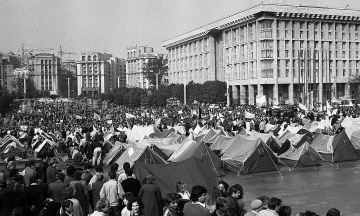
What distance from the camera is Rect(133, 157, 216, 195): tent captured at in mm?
14305

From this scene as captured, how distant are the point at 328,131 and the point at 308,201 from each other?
13.9 metres

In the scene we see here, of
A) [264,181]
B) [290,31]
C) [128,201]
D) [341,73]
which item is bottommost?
[264,181]

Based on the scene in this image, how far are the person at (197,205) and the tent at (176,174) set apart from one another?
17.4ft

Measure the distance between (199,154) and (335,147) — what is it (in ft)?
23.6

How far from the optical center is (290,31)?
7950 centimetres

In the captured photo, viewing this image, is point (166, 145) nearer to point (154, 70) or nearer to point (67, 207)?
point (67, 207)

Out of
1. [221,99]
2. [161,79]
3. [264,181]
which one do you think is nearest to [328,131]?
[264,181]

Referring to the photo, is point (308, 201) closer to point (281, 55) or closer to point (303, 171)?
point (303, 171)

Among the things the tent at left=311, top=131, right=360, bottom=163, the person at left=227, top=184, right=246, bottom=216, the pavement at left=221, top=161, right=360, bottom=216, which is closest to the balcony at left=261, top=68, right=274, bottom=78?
the tent at left=311, top=131, right=360, bottom=163

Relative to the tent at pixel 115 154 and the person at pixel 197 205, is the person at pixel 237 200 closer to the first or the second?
the person at pixel 197 205

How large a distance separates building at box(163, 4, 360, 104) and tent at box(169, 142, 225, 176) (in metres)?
54.4

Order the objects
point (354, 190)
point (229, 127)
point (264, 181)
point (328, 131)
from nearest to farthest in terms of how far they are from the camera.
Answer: point (354, 190)
point (264, 181)
point (328, 131)
point (229, 127)

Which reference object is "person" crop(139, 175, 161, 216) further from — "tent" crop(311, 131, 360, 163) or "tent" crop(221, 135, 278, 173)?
"tent" crop(311, 131, 360, 163)

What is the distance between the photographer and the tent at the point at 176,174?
14.3m
